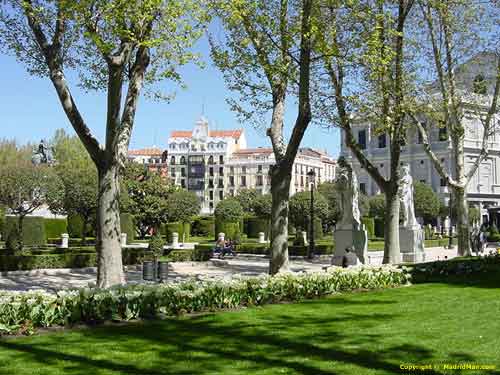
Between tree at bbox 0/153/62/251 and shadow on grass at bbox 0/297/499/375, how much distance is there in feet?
89.7

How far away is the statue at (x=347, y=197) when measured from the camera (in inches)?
827

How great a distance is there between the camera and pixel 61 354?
6.93 m

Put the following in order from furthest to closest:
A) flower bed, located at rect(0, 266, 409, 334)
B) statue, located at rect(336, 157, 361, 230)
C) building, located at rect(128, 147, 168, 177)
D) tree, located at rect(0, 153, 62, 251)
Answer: building, located at rect(128, 147, 168, 177) < tree, located at rect(0, 153, 62, 251) < statue, located at rect(336, 157, 361, 230) < flower bed, located at rect(0, 266, 409, 334)

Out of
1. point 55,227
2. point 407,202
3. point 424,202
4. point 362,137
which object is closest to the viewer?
point 407,202

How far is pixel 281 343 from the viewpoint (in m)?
7.43

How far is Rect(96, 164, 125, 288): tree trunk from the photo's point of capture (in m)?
11.6

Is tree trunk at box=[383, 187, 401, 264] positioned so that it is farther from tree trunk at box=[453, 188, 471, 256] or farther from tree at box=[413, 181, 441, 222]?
tree at box=[413, 181, 441, 222]

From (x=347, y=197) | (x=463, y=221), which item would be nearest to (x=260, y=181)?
(x=347, y=197)

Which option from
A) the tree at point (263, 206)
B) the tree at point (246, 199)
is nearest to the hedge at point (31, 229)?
the tree at point (263, 206)

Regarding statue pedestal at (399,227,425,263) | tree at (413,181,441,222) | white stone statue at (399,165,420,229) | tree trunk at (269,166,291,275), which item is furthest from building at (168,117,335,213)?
tree trunk at (269,166,291,275)

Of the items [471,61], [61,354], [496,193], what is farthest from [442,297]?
[496,193]

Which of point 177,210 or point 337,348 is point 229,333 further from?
point 177,210

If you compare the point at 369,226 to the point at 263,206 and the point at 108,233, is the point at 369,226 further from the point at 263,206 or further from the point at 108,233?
the point at 108,233

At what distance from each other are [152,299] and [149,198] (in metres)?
36.8
